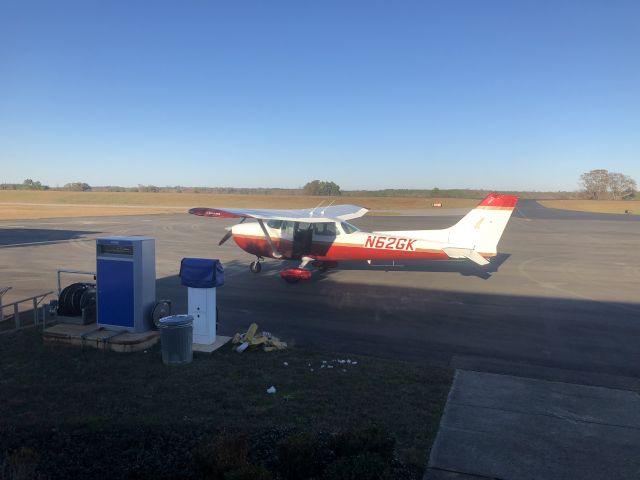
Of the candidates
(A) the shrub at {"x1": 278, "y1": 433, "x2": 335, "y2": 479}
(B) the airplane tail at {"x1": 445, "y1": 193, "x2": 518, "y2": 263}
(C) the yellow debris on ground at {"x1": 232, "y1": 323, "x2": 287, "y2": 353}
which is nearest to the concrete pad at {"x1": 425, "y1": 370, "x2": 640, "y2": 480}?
(A) the shrub at {"x1": 278, "y1": 433, "x2": 335, "y2": 479}

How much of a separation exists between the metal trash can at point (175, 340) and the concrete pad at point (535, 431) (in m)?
4.31

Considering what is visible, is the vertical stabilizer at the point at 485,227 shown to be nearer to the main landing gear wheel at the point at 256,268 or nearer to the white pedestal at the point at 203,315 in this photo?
the main landing gear wheel at the point at 256,268

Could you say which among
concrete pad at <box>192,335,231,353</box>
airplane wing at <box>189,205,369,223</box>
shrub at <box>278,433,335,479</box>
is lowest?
concrete pad at <box>192,335,231,353</box>

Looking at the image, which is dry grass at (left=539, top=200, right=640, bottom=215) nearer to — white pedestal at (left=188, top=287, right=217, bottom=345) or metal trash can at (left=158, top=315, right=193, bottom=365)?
white pedestal at (left=188, top=287, right=217, bottom=345)

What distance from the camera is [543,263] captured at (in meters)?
22.0

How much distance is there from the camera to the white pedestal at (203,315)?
9102 mm

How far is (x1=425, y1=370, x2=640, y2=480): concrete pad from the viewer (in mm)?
5199

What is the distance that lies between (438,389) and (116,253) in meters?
6.36

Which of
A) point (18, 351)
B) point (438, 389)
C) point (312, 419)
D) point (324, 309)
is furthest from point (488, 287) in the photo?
point (18, 351)

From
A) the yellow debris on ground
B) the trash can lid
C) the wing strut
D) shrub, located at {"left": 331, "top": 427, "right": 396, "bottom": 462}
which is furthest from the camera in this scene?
the wing strut

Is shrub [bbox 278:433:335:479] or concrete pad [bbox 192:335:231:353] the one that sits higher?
shrub [bbox 278:433:335:479]

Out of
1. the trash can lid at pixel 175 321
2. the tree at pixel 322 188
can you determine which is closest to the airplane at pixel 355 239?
the trash can lid at pixel 175 321

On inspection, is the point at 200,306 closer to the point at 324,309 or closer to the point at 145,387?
the point at 145,387

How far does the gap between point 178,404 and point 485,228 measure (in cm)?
1209
